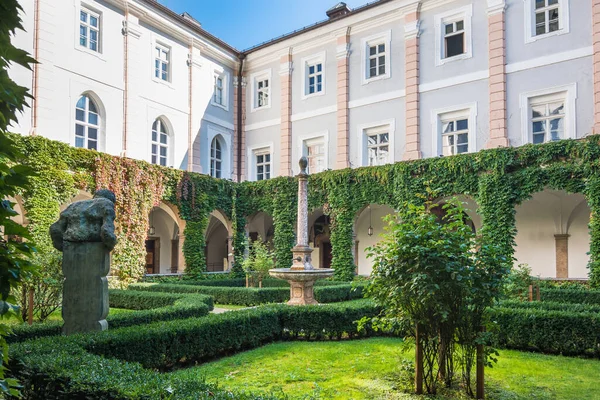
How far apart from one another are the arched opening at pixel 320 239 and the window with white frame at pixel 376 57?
24.6ft

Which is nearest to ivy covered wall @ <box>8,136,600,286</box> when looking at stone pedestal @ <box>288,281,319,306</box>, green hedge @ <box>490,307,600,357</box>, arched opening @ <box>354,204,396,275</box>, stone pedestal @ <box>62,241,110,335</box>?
arched opening @ <box>354,204,396,275</box>

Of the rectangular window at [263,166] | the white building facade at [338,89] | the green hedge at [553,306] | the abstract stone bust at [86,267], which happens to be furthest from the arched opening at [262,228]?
the abstract stone bust at [86,267]

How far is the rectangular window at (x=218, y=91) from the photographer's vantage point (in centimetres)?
2307

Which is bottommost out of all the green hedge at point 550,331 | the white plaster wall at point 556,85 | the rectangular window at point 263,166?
the green hedge at point 550,331

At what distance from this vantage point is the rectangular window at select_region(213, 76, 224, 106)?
75.7 ft

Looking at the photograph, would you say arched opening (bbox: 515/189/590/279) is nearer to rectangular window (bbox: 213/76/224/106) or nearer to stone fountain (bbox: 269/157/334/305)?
stone fountain (bbox: 269/157/334/305)

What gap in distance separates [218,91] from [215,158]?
10.8 feet

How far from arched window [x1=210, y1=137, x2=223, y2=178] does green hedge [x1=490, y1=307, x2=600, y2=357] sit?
54.9 feet

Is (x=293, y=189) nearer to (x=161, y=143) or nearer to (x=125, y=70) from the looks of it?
(x=161, y=143)

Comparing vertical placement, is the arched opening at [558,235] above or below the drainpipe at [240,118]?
below

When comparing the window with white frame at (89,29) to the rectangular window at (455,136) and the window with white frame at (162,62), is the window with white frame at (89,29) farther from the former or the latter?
the rectangular window at (455,136)

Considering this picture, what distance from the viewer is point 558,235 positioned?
57.6 ft

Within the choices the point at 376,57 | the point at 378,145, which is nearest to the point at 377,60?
the point at 376,57

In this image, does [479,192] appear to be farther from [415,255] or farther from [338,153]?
[415,255]
